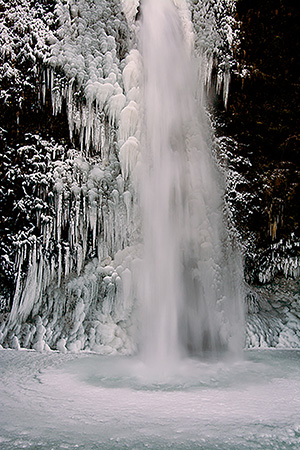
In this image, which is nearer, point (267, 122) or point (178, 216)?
point (178, 216)

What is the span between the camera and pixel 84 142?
4.53 m

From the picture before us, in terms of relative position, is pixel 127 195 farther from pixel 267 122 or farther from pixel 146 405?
pixel 146 405

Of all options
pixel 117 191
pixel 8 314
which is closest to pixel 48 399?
pixel 8 314

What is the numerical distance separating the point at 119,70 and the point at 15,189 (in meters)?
1.68

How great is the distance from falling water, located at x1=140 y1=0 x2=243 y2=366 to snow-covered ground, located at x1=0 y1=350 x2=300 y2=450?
63cm

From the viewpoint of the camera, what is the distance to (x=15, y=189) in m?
4.41

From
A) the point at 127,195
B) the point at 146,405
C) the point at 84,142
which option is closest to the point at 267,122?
the point at 127,195

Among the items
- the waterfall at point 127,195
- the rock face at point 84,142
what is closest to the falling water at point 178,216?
the waterfall at point 127,195

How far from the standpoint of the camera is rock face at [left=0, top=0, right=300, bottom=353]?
430 centimetres

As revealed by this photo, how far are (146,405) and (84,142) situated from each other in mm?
2922

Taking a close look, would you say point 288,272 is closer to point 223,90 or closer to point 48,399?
point 223,90

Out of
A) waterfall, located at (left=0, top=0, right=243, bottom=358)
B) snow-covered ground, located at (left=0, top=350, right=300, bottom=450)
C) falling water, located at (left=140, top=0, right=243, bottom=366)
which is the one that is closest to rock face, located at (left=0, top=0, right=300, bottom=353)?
waterfall, located at (left=0, top=0, right=243, bottom=358)

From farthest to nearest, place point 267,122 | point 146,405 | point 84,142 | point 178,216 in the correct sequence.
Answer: point 267,122 < point 84,142 < point 178,216 < point 146,405

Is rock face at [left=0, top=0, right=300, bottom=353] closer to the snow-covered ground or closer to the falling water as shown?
the falling water
